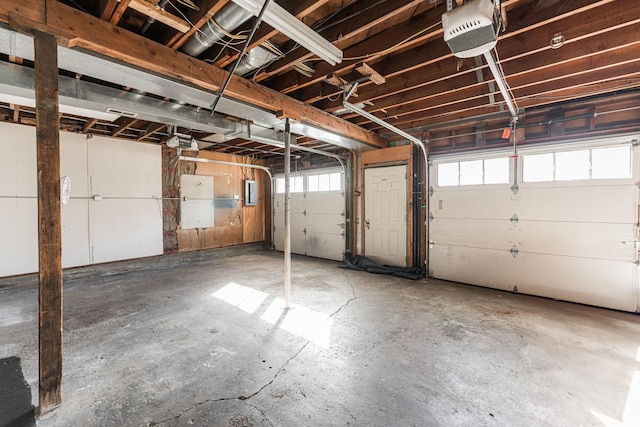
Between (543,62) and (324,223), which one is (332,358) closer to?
(543,62)

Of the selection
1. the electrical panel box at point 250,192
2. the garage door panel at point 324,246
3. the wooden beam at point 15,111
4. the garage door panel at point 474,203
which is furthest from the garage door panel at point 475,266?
the wooden beam at point 15,111

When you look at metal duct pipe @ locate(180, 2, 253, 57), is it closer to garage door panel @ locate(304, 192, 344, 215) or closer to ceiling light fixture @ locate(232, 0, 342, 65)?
ceiling light fixture @ locate(232, 0, 342, 65)

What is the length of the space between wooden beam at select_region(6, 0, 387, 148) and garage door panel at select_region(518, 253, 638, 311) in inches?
158

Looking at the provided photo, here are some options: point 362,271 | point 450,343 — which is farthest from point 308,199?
point 450,343

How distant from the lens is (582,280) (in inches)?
140

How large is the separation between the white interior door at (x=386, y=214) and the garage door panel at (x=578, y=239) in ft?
6.04

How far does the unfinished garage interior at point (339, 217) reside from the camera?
5.80 feet

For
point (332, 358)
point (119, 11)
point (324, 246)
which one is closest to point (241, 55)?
point (119, 11)

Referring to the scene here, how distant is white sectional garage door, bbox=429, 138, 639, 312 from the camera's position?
336cm

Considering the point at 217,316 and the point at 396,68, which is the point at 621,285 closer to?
the point at 396,68

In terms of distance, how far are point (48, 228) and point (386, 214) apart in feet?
15.6

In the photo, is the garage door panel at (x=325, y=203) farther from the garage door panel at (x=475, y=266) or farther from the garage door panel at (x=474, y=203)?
the garage door panel at (x=475, y=266)

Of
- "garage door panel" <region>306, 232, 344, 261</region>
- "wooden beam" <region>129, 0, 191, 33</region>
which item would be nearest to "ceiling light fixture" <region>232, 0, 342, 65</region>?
"wooden beam" <region>129, 0, 191, 33</region>

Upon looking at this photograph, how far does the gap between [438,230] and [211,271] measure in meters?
4.32
